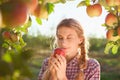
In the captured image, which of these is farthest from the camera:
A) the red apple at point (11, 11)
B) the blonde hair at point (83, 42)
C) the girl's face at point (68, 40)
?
the blonde hair at point (83, 42)

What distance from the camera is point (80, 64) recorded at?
2062mm

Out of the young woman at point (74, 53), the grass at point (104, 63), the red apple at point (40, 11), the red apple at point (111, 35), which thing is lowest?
the grass at point (104, 63)

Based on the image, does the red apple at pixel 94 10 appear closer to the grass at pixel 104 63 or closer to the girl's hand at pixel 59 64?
the girl's hand at pixel 59 64

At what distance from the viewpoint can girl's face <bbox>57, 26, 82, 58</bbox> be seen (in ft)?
6.08

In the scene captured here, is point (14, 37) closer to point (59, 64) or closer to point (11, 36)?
point (11, 36)

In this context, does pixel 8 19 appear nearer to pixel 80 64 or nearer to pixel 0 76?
pixel 0 76

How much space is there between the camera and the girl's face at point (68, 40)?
1.85 metres

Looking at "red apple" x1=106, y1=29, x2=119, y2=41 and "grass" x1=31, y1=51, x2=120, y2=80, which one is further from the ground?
"red apple" x1=106, y1=29, x2=119, y2=41

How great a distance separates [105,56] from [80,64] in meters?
6.82

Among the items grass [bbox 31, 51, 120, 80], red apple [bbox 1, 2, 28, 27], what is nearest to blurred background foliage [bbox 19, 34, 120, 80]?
grass [bbox 31, 51, 120, 80]

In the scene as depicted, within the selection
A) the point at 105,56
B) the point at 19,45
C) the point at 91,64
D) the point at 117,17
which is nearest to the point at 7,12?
the point at 117,17

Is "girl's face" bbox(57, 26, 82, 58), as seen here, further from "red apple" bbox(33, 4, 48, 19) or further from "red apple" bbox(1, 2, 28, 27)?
"red apple" bbox(1, 2, 28, 27)

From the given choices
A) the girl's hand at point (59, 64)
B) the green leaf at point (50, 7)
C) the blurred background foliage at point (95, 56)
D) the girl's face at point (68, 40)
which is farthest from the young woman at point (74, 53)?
the blurred background foliage at point (95, 56)

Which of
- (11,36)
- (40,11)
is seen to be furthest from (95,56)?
(40,11)
